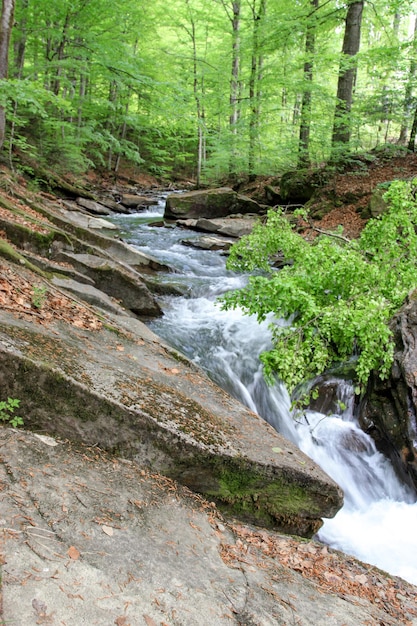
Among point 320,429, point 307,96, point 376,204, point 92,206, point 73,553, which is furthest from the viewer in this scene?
point 92,206

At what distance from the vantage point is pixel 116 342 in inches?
→ 179

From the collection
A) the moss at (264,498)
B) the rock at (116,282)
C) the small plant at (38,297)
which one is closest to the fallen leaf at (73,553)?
the moss at (264,498)

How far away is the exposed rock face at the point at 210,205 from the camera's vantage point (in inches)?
672

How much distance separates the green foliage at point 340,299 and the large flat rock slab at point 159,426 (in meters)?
1.42

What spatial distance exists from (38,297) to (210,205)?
1370 centimetres

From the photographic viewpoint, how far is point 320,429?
18.6 ft

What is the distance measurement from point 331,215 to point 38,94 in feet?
30.9

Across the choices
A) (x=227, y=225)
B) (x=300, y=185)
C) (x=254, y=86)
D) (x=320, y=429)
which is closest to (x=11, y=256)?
(x=320, y=429)

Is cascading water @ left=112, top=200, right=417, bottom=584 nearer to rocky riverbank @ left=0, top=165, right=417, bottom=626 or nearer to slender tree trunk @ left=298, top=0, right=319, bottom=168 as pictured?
rocky riverbank @ left=0, top=165, right=417, bottom=626

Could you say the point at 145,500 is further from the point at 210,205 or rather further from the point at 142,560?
the point at 210,205

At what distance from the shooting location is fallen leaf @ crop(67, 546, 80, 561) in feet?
6.94

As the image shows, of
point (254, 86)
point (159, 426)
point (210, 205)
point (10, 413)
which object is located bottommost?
point (159, 426)

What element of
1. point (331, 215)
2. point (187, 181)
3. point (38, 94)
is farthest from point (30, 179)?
point (187, 181)

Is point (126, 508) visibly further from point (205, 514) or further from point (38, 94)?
point (38, 94)
